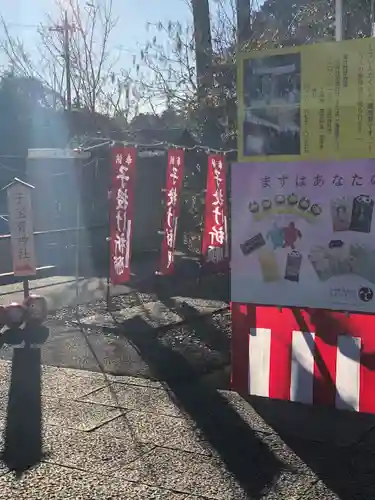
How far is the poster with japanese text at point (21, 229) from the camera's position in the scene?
25.7 feet

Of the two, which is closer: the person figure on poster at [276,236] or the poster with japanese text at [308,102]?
the poster with japanese text at [308,102]

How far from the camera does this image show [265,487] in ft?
12.3

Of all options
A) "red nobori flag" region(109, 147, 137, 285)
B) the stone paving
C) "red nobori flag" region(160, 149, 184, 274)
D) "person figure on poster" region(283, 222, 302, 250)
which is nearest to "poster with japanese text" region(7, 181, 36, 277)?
"red nobori flag" region(109, 147, 137, 285)

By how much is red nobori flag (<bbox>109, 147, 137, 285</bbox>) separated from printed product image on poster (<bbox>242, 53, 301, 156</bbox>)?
14.1ft

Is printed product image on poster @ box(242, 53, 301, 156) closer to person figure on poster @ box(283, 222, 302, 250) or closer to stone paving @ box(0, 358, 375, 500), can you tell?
person figure on poster @ box(283, 222, 302, 250)

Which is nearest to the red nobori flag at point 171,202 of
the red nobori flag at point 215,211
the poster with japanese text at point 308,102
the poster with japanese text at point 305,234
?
the red nobori flag at point 215,211

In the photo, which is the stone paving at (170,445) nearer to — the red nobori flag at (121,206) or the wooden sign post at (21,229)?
the wooden sign post at (21,229)

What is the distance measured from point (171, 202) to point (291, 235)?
5.47 metres

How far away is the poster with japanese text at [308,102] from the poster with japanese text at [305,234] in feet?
0.37

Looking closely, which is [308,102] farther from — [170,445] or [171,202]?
[171,202]

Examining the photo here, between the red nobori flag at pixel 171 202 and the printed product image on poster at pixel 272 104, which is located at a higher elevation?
the printed product image on poster at pixel 272 104

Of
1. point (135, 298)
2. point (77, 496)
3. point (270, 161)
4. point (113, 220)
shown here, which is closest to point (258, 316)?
point (270, 161)

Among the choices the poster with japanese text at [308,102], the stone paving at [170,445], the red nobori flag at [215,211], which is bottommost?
the stone paving at [170,445]

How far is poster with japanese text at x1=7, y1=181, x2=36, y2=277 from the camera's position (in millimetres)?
7840
